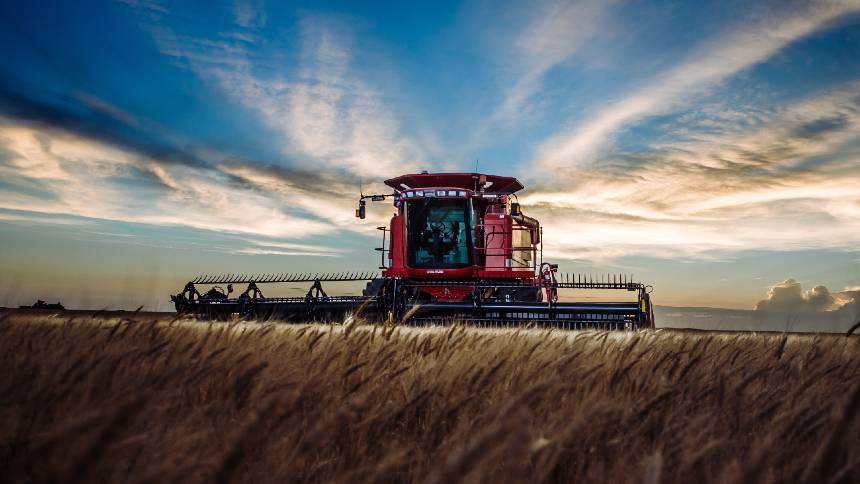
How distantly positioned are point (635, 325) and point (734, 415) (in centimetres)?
887

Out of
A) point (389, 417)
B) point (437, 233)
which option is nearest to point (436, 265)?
point (437, 233)

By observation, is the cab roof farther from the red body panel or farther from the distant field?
the distant field

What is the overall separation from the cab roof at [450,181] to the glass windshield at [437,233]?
2.82 feet

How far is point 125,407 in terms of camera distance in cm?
127

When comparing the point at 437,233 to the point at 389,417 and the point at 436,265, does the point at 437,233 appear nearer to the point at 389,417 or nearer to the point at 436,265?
the point at 436,265

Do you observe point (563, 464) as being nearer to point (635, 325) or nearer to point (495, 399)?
point (495, 399)

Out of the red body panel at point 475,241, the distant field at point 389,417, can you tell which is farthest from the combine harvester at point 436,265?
the distant field at point 389,417

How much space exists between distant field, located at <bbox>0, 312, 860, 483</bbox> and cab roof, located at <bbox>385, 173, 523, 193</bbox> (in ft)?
40.6

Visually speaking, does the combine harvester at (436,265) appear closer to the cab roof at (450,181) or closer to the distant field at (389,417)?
the cab roof at (450,181)

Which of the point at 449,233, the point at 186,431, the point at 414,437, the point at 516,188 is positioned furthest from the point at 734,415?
the point at 516,188

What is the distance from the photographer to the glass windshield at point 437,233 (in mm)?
15273

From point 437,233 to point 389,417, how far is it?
13.5 meters

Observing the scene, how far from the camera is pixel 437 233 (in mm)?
15523

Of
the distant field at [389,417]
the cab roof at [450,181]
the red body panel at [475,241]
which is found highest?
the cab roof at [450,181]
